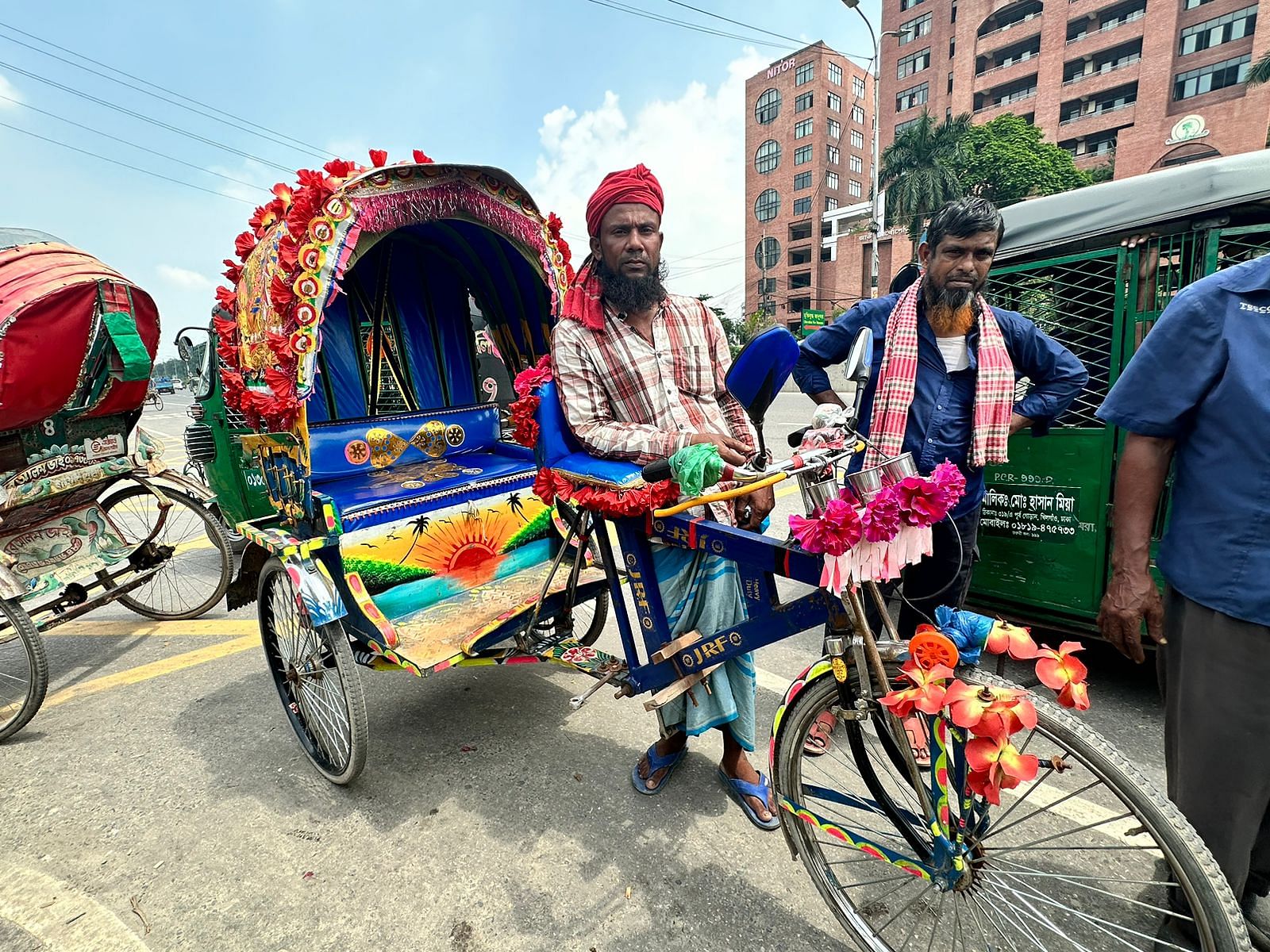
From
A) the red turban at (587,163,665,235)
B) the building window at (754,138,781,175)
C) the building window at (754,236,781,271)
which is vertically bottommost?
the red turban at (587,163,665,235)

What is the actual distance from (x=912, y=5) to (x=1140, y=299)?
190 ft

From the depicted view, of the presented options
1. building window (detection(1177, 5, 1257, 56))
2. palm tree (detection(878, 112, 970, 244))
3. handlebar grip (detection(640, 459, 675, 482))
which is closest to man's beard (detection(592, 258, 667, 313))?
handlebar grip (detection(640, 459, 675, 482))

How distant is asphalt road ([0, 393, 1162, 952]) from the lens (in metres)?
1.81

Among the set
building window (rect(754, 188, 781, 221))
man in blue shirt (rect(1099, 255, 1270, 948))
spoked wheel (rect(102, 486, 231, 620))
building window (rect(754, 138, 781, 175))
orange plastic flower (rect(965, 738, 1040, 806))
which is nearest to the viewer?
orange plastic flower (rect(965, 738, 1040, 806))

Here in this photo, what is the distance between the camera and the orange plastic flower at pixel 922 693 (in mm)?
1271

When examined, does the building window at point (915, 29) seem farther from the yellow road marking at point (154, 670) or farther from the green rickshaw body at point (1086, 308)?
the yellow road marking at point (154, 670)

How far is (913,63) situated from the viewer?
45812 mm

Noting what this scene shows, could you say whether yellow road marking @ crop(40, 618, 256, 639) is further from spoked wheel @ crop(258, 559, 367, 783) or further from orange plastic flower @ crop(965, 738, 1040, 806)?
orange plastic flower @ crop(965, 738, 1040, 806)

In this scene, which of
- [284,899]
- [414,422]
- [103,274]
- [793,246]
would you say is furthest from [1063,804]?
[793,246]

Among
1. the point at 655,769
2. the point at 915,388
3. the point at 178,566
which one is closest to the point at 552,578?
the point at 655,769

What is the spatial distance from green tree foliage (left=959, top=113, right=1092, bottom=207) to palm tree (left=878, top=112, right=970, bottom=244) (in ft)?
2.43

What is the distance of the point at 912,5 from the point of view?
45.9m

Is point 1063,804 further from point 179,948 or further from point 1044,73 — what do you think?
point 1044,73

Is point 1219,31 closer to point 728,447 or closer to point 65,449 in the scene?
point 728,447
